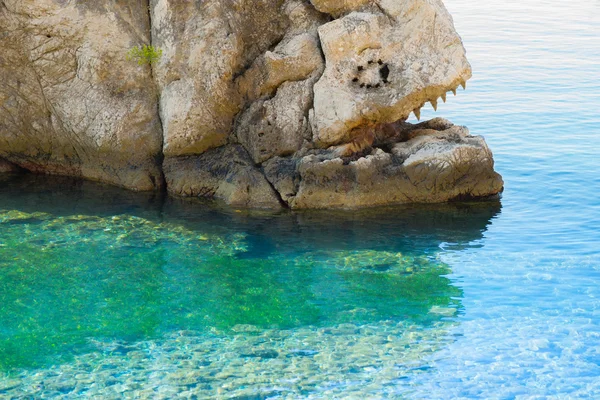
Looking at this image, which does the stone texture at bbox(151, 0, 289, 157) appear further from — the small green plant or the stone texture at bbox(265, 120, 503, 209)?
the stone texture at bbox(265, 120, 503, 209)

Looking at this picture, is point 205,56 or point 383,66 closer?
point 383,66

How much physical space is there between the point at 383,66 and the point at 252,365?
7.08m

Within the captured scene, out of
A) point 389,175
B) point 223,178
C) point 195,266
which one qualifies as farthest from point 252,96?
point 195,266

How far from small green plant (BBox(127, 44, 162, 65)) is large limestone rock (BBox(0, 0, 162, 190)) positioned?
17 cm

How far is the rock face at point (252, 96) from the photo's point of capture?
54.8 feet

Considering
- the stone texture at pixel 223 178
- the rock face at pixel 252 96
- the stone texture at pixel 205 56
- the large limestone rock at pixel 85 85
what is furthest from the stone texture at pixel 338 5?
the large limestone rock at pixel 85 85

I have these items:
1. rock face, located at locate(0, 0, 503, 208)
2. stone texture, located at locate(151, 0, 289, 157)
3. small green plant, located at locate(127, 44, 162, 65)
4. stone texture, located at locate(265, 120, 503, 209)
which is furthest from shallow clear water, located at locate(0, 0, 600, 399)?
small green plant, located at locate(127, 44, 162, 65)

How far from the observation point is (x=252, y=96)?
17.5 meters

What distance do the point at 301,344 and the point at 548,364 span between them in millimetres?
3240

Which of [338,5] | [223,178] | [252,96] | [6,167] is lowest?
[6,167]

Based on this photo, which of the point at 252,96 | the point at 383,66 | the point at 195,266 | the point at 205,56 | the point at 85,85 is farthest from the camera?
the point at 85,85

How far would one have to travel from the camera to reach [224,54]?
17172mm

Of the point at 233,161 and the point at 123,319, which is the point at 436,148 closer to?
the point at 233,161

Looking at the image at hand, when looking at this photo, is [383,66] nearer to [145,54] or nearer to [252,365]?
[145,54]
